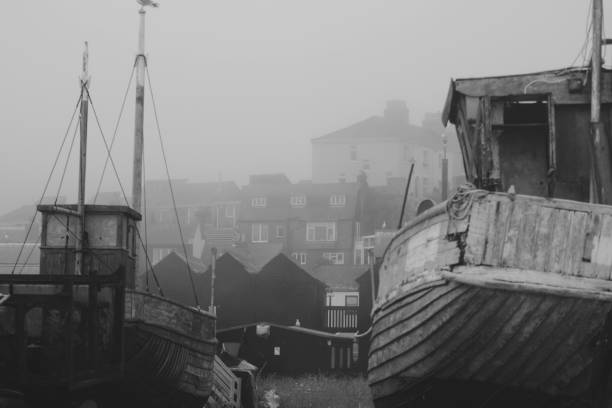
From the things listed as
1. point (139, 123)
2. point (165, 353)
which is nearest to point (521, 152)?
point (165, 353)

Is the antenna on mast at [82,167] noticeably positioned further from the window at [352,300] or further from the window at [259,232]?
the window at [259,232]

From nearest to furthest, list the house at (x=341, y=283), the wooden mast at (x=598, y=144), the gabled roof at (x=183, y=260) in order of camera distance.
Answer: the wooden mast at (x=598, y=144), the gabled roof at (x=183, y=260), the house at (x=341, y=283)

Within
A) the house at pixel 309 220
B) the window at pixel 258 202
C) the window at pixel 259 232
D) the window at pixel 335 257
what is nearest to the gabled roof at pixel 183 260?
the house at pixel 309 220

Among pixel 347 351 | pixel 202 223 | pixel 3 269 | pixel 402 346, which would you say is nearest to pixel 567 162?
pixel 402 346

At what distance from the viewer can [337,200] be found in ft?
204

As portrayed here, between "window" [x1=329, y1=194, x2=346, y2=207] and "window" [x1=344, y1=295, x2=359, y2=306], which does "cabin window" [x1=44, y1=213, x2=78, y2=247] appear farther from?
"window" [x1=329, y1=194, x2=346, y2=207]

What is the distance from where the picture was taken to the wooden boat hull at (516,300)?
8344 mm

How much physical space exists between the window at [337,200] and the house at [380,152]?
14.4 metres

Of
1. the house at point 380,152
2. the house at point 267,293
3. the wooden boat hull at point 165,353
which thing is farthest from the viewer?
the house at point 380,152

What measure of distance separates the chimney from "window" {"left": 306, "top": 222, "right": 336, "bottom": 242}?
22.2 m

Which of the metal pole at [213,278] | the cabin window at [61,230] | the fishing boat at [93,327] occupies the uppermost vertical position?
the cabin window at [61,230]

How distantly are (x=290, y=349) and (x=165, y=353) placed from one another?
42.6ft

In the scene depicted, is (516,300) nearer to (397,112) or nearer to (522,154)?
(522,154)

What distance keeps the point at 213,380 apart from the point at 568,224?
31.1ft
